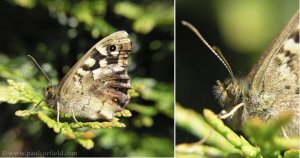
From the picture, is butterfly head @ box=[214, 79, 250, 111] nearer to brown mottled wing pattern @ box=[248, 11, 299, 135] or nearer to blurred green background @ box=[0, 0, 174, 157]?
brown mottled wing pattern @ box=[248, 11, 299, 135]

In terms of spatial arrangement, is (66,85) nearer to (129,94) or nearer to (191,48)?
(129,94)

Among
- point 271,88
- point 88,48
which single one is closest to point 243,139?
point 271,88

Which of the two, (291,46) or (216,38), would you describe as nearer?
(291,46)

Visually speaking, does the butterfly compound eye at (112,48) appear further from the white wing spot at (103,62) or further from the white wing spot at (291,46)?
the white wing spot at (291,46)

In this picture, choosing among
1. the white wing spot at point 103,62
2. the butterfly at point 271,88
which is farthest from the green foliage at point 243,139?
the white wing spot at point 103,62

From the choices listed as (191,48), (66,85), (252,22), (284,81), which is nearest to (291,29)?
(284,81)

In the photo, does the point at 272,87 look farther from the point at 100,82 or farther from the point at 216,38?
the point at 100,82
